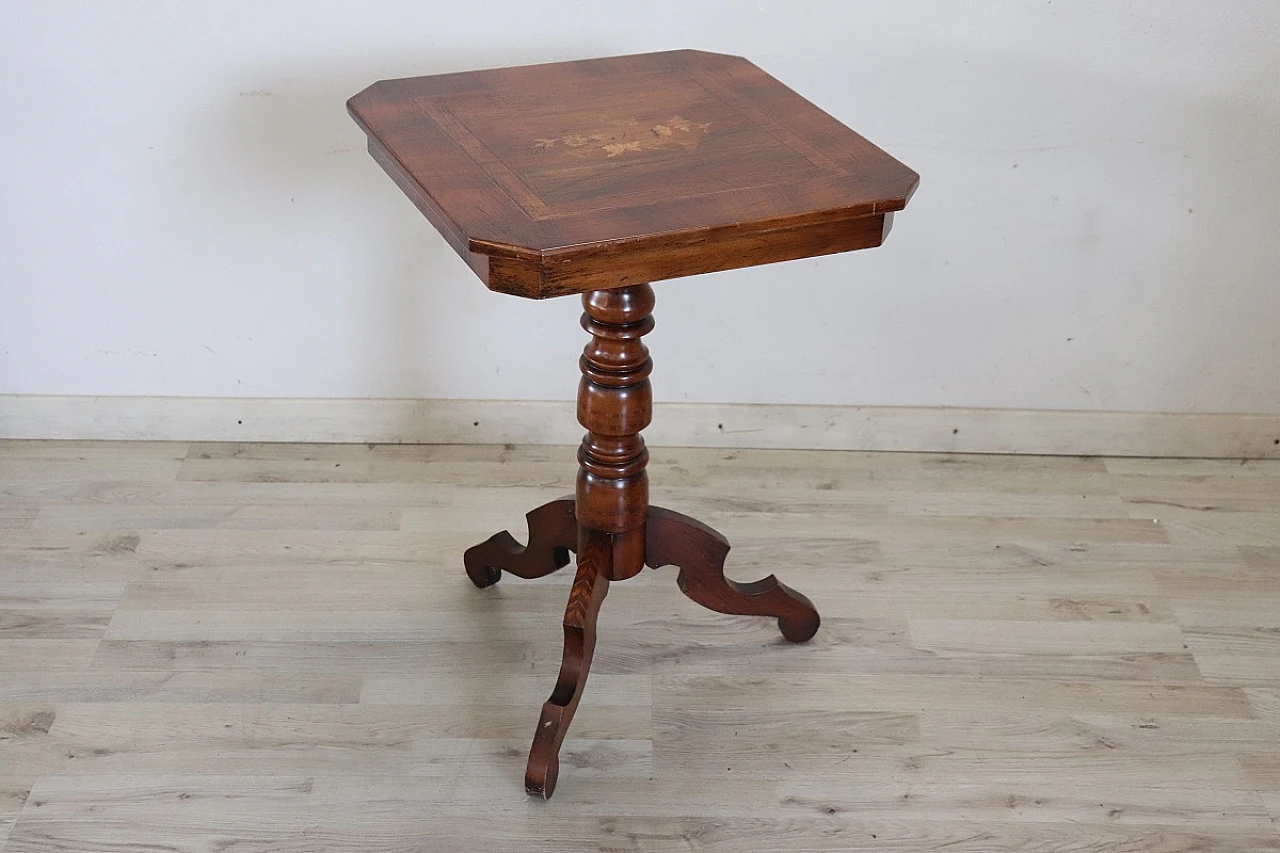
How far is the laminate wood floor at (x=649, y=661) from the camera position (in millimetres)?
1720

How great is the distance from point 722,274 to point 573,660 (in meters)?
0.87

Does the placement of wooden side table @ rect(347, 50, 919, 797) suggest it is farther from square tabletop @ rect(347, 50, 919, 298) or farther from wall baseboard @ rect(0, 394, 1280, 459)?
wall baseboard @ rect(0, 394, 1280, 459)

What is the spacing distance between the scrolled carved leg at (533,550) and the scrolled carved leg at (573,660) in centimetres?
9

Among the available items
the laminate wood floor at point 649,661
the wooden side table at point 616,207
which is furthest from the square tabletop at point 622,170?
the laminate wood floor at point 649,661

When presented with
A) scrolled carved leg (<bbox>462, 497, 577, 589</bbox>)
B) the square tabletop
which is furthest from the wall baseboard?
the square tabletop

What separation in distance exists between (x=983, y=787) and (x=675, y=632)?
Answer: 0.53 metres

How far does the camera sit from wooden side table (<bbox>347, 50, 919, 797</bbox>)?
138cm

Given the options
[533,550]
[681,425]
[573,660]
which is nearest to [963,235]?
[681,425]

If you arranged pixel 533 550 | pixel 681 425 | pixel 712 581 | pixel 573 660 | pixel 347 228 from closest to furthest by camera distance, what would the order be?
1. pixel 573 660
2. pixel 712 581
3. pixel 533 550
4. pixel 347 228
5. pixel 681 425

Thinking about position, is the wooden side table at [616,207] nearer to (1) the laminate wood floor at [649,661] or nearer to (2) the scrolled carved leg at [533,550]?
(2) the scrolled carved leg at [533,550]

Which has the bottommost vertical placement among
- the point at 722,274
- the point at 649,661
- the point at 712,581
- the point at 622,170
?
the point at 649,661

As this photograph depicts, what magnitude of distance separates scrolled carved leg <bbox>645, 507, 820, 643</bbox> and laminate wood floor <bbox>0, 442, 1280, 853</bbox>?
0.06 meters

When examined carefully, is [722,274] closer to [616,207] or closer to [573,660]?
[573,660]

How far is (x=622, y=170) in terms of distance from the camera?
1515mm
